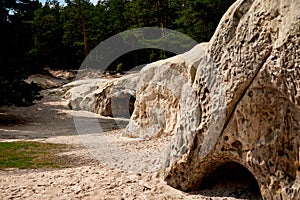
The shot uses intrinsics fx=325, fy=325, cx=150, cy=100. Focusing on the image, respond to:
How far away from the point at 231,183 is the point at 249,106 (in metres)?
1.46

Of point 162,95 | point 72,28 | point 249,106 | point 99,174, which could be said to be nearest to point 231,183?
point 249,106

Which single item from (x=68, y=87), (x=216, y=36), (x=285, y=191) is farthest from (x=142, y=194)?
(x=68, y=87)

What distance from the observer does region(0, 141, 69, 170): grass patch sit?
7600 mm

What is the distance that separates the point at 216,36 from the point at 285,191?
219cm

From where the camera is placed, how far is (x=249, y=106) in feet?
13.0

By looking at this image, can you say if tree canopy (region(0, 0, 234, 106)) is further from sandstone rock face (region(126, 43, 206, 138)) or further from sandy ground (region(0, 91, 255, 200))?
sandstone rock face (region(126, 43, 206, 138))

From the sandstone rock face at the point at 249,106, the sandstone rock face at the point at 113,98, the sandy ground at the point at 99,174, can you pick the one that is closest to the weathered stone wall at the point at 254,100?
the sandstone rock face at the point at 249,106

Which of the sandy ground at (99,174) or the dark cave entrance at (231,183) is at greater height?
the dark cave entrance at (231,183)

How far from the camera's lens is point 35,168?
7227 millimetres

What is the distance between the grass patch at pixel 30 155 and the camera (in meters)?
7.60

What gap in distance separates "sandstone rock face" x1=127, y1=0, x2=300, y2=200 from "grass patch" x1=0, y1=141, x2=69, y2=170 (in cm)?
373

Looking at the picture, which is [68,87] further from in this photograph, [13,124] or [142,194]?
[142,194]

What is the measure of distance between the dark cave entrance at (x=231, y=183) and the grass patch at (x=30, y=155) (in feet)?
12.4

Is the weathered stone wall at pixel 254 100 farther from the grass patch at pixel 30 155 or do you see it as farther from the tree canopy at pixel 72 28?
the tree canopy at pixel 72 28
